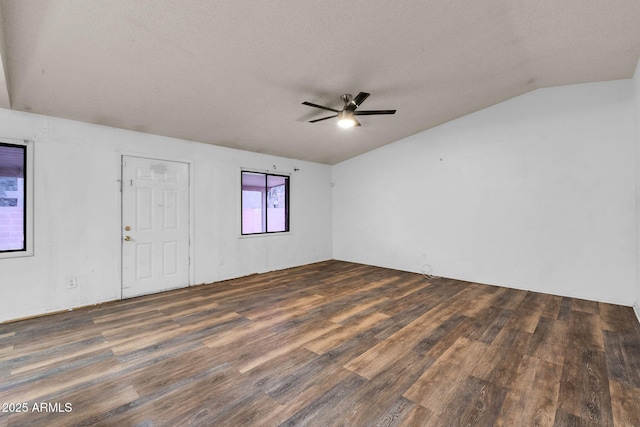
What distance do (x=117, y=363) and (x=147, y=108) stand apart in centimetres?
292

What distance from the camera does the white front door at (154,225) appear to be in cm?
407

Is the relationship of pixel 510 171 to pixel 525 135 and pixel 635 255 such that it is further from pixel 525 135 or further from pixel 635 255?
pixel 635 255

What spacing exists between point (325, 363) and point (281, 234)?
402 centimetres

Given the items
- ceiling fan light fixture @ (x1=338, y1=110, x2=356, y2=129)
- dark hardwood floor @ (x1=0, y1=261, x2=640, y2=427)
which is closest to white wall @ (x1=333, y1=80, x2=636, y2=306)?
dark hardwood floor @ (x1=0, y1=261, x2=640, y2=427)

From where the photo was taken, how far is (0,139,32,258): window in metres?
3.23

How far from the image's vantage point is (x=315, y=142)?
5516 mm

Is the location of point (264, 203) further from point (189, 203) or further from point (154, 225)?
point (154, 225)

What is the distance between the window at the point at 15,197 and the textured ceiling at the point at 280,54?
546 millimetres

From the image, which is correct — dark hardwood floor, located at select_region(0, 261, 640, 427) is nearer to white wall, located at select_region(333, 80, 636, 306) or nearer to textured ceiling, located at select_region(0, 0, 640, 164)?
white wall, located at select_region(333, 80, 636, 306)

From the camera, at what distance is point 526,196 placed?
448 cm

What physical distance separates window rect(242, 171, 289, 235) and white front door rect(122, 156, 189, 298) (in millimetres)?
1210

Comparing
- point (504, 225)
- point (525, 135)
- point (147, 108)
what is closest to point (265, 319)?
point (147, 108)

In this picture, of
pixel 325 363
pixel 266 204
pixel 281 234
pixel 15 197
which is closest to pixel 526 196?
pixel 325 363

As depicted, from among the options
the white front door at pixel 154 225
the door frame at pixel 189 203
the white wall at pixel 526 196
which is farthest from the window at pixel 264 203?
the white wall at pixel 526 196
